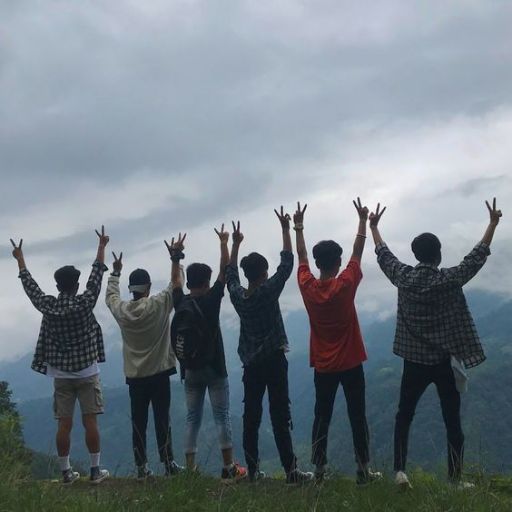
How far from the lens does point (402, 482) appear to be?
5.77 meters

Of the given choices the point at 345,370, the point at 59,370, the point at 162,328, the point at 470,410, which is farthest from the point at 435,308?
the point at 470,410

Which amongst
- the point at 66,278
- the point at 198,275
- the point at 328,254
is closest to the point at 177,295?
the point at 198,275

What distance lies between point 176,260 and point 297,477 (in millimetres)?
2987

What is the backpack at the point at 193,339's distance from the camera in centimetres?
710

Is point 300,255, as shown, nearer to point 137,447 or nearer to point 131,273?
point 131,273

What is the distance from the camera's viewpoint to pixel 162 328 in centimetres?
761

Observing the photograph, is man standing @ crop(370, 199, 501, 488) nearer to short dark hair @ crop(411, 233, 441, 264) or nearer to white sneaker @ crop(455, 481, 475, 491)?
short dark hair @ crop(411, 233, 441, 264)

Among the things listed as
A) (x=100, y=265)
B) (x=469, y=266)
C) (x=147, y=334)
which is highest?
(x=100, y=265)

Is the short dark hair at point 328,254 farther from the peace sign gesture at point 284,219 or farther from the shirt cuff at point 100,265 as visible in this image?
the shirt cuff at point 100,265

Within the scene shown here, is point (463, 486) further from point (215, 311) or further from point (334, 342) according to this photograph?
point (215, 311)

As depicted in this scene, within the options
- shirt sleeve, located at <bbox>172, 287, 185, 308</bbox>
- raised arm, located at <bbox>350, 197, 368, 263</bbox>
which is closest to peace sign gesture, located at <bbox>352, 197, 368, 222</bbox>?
raised arm, located at <bbox>350, 197, 368, 263</bbox>

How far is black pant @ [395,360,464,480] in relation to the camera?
618cm

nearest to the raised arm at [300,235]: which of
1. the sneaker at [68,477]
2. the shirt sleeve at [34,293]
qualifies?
the shirt sleeve at [34,293]

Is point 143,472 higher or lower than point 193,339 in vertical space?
lower
